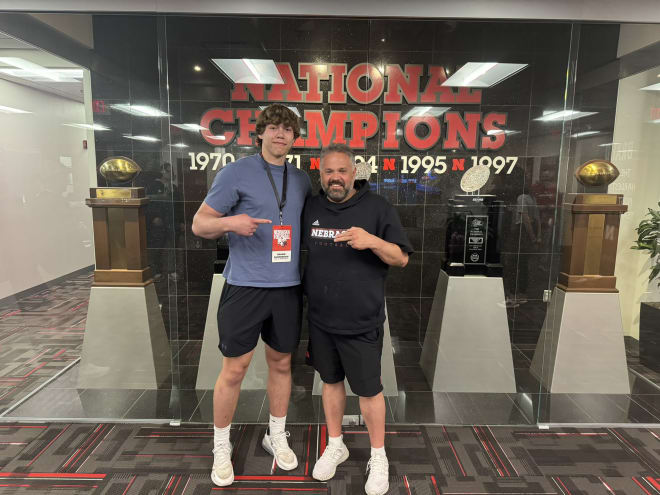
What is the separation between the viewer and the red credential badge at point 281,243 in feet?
6.07

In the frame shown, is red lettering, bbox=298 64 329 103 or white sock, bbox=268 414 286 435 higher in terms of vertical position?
red lettering, bbox=298 64 329 103

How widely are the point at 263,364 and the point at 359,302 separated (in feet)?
4.27

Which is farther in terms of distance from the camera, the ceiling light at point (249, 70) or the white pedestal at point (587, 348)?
the white pedestal at point (587, 348)

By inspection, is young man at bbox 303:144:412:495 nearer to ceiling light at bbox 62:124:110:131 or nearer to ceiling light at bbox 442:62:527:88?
ceiling light at bbox 442:62:527:88

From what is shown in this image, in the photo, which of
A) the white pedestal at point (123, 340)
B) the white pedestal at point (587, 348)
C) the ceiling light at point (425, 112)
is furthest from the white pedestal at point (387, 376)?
the ceiling light at point (425, 112)

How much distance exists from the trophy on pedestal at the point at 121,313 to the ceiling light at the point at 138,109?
550mm

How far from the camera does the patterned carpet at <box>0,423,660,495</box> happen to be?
1.94 meters

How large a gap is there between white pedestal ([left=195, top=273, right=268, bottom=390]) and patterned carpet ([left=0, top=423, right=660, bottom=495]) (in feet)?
1.41

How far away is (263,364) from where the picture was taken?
2.81 m

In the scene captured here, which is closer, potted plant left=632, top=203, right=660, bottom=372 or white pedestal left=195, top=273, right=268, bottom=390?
white pedestal left=195, top=273, right=268, bottom=390

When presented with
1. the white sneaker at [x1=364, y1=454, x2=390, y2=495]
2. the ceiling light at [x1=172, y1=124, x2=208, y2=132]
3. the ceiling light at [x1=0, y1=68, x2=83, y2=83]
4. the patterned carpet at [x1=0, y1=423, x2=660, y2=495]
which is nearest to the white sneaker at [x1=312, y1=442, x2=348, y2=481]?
the patterned carpet at [x1=0, y1=423, x2=660, y2=495]

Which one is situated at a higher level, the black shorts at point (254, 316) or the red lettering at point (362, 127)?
the red lettering at point (362, 127)

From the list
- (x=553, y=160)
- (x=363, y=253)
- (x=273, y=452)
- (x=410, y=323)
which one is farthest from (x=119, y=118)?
(x=553, y=160)

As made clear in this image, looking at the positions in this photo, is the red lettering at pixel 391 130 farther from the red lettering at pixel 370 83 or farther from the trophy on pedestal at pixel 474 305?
the trophy on pedestal at pixel 474 305
